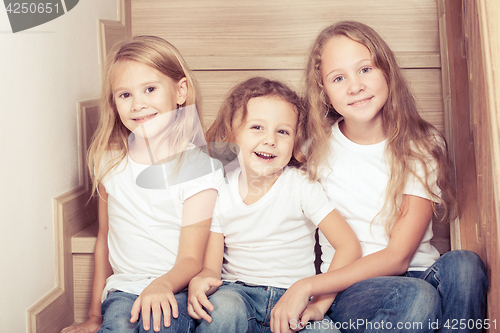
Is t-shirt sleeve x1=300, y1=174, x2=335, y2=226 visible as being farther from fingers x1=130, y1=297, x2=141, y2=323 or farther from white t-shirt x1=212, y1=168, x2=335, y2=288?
fingers x1=130, y1=297, x2=141, y2=323

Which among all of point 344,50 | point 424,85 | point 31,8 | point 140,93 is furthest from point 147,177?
point 424,85

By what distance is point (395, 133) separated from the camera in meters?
0.96

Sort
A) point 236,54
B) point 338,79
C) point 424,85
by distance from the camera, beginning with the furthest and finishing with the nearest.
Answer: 1. point 236,54
2. point 424,85
3. point 338,79

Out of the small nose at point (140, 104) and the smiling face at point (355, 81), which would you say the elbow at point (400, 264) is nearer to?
the smiling face at point (355, 81)

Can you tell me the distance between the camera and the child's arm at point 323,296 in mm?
769

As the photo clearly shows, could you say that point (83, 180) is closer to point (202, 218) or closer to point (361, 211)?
point (202, 218)

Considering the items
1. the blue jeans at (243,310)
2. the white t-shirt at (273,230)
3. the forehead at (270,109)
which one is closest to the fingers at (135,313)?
the blue jeans at (243,310)

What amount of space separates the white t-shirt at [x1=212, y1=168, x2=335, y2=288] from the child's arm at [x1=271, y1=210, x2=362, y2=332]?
36 mm

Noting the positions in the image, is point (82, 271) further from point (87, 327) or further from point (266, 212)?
point (266, 212)

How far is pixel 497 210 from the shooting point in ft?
2.24

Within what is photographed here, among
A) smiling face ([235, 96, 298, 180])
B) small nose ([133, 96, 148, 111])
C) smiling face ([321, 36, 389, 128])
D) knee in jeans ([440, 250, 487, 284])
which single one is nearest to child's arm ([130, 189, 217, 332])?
smiling face ([235, 96, 298, 180])

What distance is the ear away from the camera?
0.99 meters

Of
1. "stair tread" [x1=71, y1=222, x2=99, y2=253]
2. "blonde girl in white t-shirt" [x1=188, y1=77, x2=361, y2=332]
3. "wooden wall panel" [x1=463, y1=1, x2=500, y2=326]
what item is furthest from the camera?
"stair tread" [x1=71, y1=222, x2=99, y2=253]

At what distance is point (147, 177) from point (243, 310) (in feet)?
1.23
